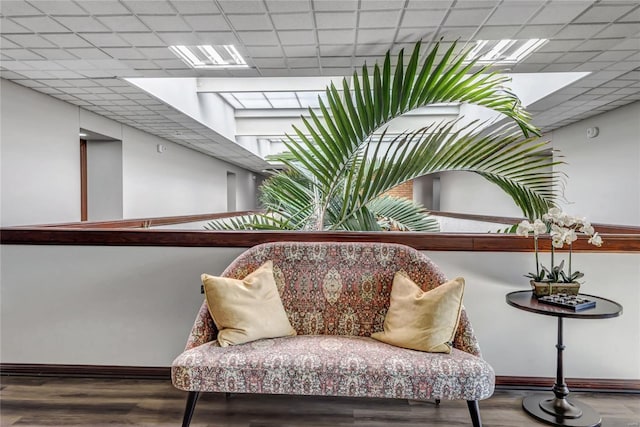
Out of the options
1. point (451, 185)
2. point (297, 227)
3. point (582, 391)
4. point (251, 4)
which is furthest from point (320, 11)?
point (451, 185)

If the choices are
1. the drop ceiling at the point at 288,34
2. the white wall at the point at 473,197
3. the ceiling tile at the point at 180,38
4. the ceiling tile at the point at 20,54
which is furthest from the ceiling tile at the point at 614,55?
the ceiling tile at the point at 20,54

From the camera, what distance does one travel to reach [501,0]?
228 centimetres

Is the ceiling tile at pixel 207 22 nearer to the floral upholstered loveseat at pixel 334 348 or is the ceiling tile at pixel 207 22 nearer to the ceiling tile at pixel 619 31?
the floral upholstered loveseat at pixel 334 348

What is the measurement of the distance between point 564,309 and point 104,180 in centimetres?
563

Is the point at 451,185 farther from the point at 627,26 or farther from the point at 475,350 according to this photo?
the point at 475,350

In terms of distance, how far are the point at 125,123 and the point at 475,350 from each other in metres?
5.41

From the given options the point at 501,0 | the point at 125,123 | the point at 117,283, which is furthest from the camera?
the point at 125,123

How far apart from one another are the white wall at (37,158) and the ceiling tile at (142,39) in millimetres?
1777

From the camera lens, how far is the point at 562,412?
1.74 m

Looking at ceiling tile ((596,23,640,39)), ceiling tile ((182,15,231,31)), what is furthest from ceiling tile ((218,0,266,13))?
ceiling tile ((596,23,640,39))

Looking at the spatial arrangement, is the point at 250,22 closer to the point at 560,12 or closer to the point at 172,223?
the point at 560,12

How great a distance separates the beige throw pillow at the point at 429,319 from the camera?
157 cm

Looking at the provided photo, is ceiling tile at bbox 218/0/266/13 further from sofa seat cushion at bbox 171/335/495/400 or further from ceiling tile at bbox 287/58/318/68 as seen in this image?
sofa seat cushion at bbox 171/335/495/400

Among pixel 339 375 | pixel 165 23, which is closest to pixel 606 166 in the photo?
pixel 339 375
